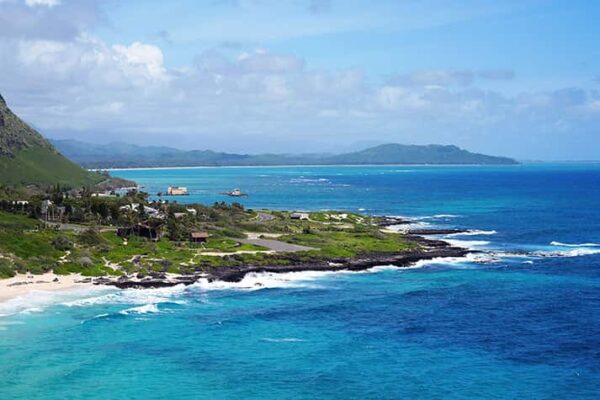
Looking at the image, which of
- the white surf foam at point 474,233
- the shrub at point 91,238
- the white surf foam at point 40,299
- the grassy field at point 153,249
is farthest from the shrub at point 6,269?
the white surf foam at point 474,233

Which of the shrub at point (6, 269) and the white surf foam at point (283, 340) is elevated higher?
the shrub at point (6, 269)

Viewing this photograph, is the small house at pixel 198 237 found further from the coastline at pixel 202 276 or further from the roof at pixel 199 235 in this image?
the coastline at pixel 202 276

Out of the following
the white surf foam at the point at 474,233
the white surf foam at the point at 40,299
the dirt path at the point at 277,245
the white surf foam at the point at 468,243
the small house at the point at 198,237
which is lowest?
the white surf foam at the point at 40,299

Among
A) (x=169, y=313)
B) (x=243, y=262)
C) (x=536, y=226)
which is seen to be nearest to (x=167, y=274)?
(x=243, y=262)

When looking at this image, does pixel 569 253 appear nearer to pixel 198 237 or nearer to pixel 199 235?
pixel 199 235

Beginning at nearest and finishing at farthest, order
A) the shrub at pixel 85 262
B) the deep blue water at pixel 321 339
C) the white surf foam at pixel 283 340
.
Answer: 1. the deep blue water at pixel 321 339
2. the white surf foam at pixel 283 340
3. the shrub at pixel 85 262

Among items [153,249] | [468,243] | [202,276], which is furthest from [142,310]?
[468,243]

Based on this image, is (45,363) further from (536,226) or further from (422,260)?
(536,226)
